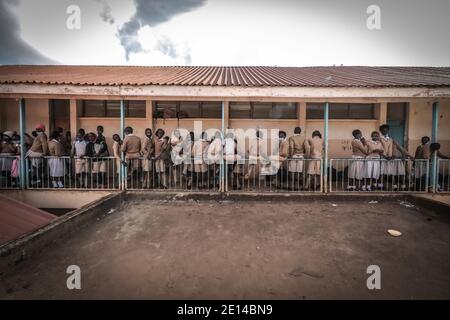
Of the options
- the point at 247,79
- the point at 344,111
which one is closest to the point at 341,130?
the point at 344,111

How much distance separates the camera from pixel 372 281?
2873mm

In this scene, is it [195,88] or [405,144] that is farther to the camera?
[405,144]

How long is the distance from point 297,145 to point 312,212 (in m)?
2.17

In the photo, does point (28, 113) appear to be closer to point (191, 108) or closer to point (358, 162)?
point (191, 108)

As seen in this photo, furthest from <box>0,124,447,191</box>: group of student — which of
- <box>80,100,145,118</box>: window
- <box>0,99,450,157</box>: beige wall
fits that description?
<box>80,100,145,118</box>: window

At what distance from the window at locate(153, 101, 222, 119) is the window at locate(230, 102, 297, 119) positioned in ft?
2.29

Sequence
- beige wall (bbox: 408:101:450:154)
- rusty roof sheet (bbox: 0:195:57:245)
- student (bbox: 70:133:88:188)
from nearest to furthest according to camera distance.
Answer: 1. rusty roof sheet (bbox: 0:195:57:245)
2. student (bbox: 70:133:88:188)
3. beige wall (bbox: 408:101:450:154)

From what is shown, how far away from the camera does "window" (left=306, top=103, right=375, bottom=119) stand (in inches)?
369

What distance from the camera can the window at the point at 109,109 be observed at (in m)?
9.47

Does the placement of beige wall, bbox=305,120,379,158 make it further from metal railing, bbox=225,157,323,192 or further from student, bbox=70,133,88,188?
student, bbox=70,133,88,188

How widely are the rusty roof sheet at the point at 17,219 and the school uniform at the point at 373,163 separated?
25.2 feet

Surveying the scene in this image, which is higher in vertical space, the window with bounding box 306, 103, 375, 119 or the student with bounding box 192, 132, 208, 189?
the window with bounding box 306, 103, 375, 119
